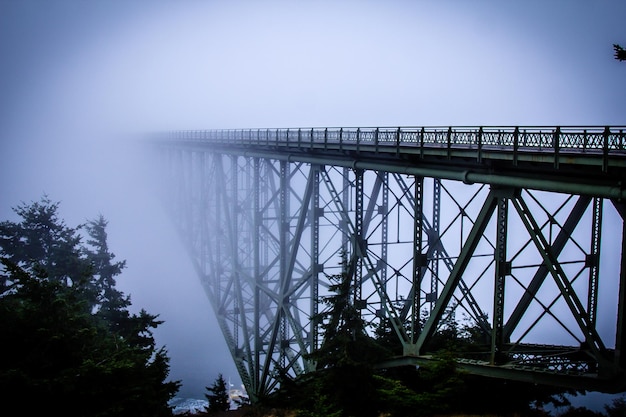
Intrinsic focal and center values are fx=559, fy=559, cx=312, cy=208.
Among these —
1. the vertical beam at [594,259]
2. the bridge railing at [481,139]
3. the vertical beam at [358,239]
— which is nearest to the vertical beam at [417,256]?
the bridge railing at [481,139]

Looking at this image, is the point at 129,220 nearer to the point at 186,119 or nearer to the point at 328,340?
the point at 186,119

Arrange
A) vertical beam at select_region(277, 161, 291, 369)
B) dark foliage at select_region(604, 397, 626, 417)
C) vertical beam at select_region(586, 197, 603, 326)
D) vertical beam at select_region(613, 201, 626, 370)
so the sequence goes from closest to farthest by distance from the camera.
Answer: vertical beam at select_region(613, 201, 626, 370)
vertical beam at select_region(586, 197, 603, 326)
dark foliage at select_region(604, 397, 626, 417)
vertical beam at select_region(277, 161, 291, 369)

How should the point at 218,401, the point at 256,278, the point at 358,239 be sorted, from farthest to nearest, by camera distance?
1. the point at 218,401
2. the point at 256,278
3. the point at 358,239

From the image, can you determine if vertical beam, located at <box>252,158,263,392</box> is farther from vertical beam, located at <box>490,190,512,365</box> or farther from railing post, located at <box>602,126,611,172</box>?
railing post, located at <box>602,126,611,172</box>

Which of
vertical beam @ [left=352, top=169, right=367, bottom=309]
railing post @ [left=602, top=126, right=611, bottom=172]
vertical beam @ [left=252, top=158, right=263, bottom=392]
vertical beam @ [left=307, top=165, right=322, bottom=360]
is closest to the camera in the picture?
railing post @ [left=602, top=126, right=611, bottom=172]

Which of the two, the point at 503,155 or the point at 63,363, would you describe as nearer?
the point at 503,155

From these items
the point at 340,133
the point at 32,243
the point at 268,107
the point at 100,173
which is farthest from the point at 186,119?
the point at 340,133

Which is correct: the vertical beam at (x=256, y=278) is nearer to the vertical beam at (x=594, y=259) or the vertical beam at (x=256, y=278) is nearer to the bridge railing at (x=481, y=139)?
the bridge railing at (x=481, y=139)

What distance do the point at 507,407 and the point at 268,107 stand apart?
180834mm

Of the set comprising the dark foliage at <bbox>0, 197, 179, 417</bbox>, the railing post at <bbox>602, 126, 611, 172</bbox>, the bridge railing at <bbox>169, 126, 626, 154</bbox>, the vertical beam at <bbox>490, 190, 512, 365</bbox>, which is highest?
the bridge railing at <bbox>169, 126, 626, 154</bbox>

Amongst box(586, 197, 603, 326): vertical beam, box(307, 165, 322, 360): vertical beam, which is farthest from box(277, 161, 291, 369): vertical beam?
box(586, 197, 603, 326): vertical beam

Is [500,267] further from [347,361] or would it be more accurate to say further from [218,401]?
[218,401]

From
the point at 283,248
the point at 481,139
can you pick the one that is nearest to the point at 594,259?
the point at 481,139

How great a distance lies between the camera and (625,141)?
35.4 ft
